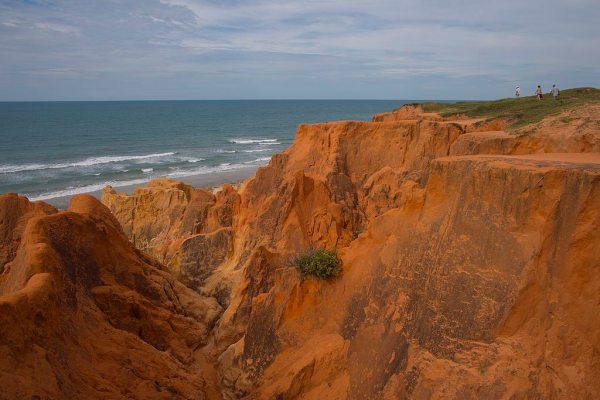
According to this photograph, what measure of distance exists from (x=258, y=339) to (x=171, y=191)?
43.0ft

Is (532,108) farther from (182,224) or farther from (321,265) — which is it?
(182,224)

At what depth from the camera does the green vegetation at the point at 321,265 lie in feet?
39.7

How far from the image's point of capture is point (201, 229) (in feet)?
67.3

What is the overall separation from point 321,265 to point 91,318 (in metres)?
5.39

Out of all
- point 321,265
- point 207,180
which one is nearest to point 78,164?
point 207,180

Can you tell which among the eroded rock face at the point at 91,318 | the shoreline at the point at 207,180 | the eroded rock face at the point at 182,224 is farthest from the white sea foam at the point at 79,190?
the eroded rock face at the point at 91,318

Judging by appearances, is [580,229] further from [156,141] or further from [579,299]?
[156,141]

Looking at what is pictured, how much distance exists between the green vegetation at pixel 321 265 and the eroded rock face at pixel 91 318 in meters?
3.67

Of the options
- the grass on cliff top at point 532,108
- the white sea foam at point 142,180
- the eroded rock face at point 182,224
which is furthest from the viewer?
the white sea foam at point 142,180

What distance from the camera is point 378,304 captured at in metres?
10.8

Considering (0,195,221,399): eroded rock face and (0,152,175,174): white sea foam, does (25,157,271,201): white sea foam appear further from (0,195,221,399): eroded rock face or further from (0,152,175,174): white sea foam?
(0,195,221,399): eroded rock face

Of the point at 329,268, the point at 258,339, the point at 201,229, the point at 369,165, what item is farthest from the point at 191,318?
the point at 369,165

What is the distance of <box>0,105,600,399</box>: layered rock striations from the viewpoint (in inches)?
333

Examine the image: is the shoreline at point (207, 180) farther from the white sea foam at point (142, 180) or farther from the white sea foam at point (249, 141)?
the white sea foam at point (249, 141)
